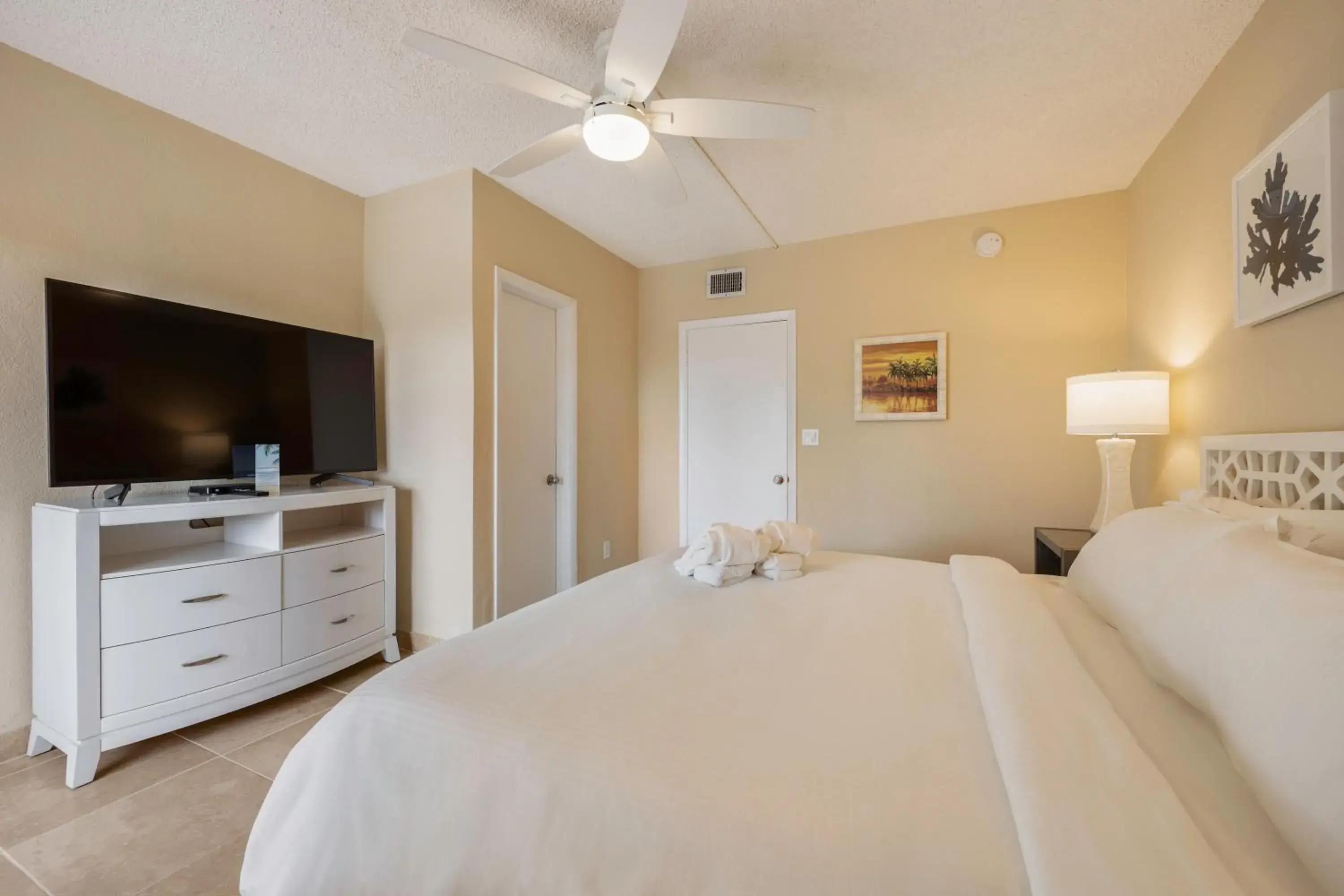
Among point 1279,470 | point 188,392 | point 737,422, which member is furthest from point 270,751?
point 1279,470

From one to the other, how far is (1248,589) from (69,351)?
3.17m

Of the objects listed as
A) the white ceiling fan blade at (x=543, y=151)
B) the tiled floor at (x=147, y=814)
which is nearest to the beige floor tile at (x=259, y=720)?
the tiled floor at (x=147, y=814)

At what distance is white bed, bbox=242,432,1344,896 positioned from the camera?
58cm

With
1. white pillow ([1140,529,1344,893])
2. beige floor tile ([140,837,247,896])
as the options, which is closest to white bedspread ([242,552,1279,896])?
white pillow ([1140,529,1344,893])

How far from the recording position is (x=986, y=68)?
1.81 metres

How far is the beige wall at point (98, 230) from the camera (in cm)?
174

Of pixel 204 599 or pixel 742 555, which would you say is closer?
pixel 742 555

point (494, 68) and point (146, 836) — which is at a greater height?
point (494, 68)

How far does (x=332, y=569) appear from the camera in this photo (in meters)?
2.25

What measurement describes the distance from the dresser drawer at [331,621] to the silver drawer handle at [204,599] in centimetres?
24

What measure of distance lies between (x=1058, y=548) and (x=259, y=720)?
3326mm

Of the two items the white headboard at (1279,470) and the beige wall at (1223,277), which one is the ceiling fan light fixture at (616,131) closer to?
the beige wall at (1223,277)

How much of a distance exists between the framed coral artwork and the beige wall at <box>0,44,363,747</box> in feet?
12.1

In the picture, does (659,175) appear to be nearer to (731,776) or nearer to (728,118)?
(728,118)
